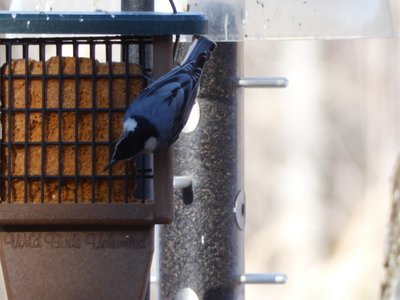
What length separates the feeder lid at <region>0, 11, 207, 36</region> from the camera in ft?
11.6

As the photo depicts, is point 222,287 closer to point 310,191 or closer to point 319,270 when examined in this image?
point 319,270

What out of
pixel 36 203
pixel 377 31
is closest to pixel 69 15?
pixel 36 203

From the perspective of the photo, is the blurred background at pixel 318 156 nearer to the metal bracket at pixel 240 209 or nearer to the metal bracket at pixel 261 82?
the metal bracket at pixel 240 209

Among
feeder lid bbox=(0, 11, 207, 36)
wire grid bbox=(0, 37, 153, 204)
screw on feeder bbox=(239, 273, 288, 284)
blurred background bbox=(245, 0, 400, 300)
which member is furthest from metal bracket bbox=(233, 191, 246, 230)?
blurred background bbox=(245, 0, 400, 300)

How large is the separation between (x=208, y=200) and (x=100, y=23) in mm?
1170

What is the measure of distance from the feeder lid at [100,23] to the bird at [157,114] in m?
0.13

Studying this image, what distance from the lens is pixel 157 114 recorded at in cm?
348

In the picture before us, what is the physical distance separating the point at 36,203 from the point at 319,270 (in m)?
9.24

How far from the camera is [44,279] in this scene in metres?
3.62

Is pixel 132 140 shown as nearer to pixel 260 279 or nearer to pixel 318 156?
pixel 260 279

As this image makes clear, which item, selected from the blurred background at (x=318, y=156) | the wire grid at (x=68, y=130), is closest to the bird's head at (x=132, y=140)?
the wire grid at (x=68, y=130)

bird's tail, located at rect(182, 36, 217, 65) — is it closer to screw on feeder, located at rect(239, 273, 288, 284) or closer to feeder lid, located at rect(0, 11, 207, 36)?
feeder lid, located at rect(0, 11, 207, 36)

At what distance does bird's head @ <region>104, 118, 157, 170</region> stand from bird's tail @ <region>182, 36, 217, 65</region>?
0.36 m

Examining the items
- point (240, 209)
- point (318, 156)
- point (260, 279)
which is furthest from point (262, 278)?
point (318, 156)
